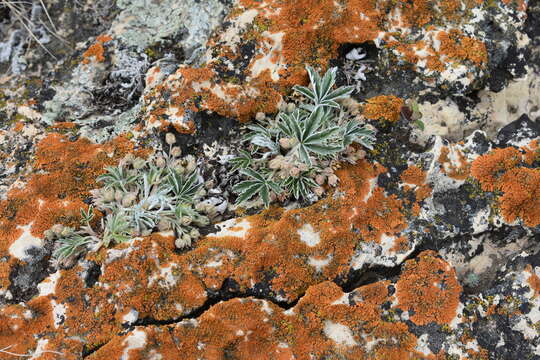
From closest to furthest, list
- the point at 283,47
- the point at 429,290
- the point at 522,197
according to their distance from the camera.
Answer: the point at 429,290 → the point at 522,197 → the point at 283,47

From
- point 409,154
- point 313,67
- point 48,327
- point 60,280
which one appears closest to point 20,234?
point 60,280

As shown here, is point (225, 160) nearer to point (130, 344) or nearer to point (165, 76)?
point (165, 76)

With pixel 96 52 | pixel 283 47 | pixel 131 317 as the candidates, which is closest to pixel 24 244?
pixel 131 317

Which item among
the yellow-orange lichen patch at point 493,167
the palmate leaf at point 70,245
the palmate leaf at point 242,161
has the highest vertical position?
the palmate leaf at point 242,161

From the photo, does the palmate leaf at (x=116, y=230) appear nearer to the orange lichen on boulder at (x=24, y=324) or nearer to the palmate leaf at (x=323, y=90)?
the orange lichen on boulder at (x=24, y=324)

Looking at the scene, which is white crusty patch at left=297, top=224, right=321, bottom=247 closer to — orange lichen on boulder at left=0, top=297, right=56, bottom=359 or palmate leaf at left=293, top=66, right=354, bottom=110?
palmate leaf at left=293, top=66, right=354, bottom=110

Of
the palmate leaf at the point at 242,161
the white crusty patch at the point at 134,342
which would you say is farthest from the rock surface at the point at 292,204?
the palmate leaf at the point at 242,161

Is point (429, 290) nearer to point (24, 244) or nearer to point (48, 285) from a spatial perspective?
point (48, 285)
